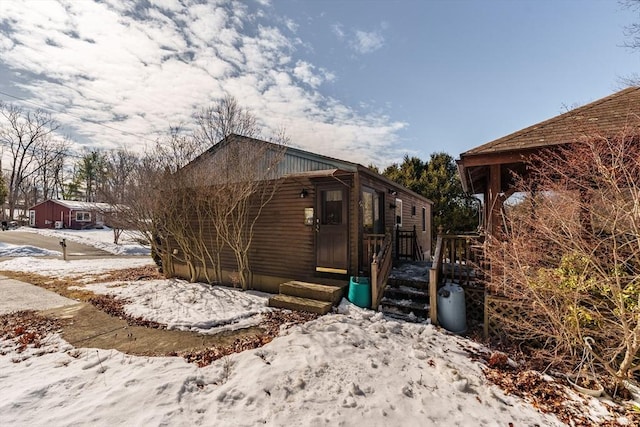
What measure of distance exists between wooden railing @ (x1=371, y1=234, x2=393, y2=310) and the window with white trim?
1419 inches

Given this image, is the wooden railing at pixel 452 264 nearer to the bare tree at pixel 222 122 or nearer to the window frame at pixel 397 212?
the window frame at pixel 397 212

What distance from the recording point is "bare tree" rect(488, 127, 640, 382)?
11.1 feet

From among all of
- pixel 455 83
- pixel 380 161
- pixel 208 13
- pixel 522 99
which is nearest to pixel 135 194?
pixel 208 13

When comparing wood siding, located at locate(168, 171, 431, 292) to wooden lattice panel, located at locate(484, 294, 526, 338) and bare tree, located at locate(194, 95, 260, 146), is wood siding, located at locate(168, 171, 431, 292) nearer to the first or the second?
bare tree, located at locate(194, 95, 260, 146)

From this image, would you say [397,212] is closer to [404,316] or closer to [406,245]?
[406,245]

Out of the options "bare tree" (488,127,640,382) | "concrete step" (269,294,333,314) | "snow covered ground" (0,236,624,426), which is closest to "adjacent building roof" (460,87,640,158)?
"bare tree" (488,127,640,382)

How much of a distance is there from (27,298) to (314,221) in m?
7.09

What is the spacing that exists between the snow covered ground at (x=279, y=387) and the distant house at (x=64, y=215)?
3173 cm

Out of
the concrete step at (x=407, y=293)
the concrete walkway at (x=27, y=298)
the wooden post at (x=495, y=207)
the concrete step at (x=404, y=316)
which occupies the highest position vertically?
the wooden post at (x=495, y=207)

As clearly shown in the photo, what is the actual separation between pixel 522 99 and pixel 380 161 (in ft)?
48.3

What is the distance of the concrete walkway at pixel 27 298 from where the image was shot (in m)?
6.02

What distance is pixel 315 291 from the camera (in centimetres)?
625

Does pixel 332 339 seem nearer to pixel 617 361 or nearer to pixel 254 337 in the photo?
pixel 254 337

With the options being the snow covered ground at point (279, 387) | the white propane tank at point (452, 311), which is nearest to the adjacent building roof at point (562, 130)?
the white propane tank at point (452, 311)
